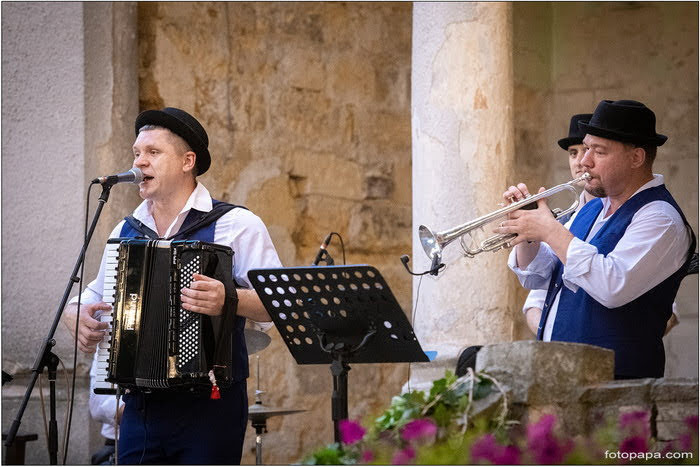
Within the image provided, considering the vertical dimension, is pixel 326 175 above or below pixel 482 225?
above

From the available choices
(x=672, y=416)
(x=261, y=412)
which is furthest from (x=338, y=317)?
(x=261, y=412)

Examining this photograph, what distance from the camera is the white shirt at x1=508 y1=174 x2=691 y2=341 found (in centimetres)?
457

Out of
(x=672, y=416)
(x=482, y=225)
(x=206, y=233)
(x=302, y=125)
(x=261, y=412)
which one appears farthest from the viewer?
(x=302, y=125)

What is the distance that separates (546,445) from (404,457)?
40cm

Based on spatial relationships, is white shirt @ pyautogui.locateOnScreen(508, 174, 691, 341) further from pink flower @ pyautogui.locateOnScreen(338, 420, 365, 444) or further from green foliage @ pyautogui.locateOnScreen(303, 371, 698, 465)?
pink flower @ pyautogui.locateOnScreen(338, 420, 365, 444)

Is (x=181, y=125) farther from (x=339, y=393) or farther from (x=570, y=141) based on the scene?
(x=570, y=141)

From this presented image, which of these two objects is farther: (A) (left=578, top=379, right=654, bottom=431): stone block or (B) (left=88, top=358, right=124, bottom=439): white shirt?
(B) (left=88, top=358, right=124, bottom=439): white shirt

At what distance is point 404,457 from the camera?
10.3 feet

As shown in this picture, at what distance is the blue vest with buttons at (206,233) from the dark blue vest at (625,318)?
1.38 metres

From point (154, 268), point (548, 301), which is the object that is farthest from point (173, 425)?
point (548, 301)

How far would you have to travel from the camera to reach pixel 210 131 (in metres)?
8.22

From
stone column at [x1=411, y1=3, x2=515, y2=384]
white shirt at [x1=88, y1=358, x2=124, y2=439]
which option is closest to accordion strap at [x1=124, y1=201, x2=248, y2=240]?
white shirt at [x1=88, y1=358, x2=124, y2=439]

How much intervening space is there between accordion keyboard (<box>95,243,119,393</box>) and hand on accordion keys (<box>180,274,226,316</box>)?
13.6 inches

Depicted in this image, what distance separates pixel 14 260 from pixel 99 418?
1545 millimetres
